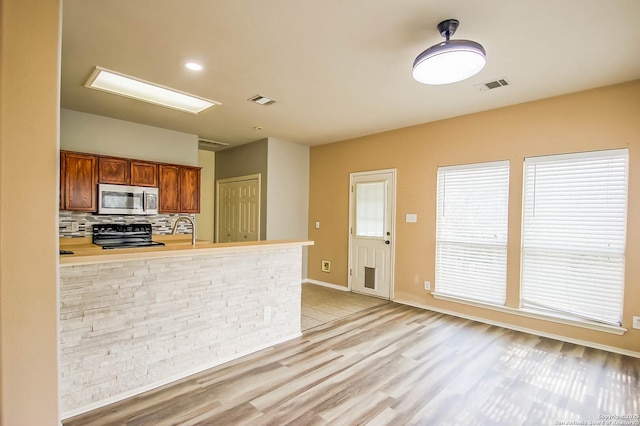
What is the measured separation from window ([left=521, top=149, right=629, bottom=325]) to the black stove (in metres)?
4.87

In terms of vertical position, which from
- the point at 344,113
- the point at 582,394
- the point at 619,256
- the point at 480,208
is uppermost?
the point at 344,113

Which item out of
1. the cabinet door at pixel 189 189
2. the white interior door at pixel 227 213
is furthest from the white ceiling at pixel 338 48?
the white interior door at pixel 227 213

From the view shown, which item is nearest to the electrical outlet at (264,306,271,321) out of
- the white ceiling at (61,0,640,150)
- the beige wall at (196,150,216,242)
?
the white ceiling at (61,0,640,150)

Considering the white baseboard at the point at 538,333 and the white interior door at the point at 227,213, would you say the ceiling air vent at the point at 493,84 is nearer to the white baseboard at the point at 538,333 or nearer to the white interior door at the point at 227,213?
the white baseboard at the point at 538,333

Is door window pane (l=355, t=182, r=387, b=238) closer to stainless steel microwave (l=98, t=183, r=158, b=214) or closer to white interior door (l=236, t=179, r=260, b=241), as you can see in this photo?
white interior door (l=236, t=179, r=260, b=241)

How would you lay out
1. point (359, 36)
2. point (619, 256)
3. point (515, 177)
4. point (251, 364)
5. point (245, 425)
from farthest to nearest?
point (515, 177) → point (619, 256) → point (251, 364) → point (359, 36) → point (245, 425)

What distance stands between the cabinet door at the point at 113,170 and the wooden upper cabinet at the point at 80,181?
65 mm

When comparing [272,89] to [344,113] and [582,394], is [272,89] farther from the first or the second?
[582,394]

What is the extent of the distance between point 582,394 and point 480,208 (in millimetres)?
2249

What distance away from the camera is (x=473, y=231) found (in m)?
4.17

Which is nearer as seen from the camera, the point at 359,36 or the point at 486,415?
the point at 486,415

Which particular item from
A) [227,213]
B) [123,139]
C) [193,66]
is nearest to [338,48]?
[193,66]

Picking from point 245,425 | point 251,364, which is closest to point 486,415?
point 245,425

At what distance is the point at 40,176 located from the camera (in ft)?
4.56
